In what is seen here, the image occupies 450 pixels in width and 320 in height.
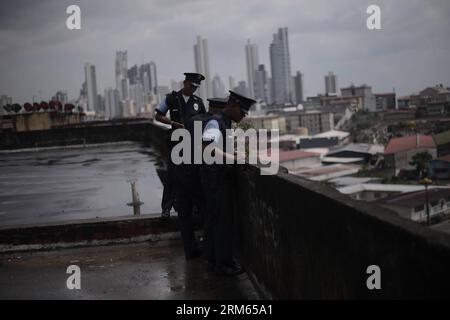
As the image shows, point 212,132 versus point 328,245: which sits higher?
point 212,132

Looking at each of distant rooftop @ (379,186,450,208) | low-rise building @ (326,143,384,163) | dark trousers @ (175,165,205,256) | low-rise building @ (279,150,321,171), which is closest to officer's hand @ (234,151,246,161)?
dark trousers @ (175,165,205,256)

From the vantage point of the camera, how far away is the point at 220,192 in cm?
442

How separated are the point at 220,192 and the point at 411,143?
205 feet

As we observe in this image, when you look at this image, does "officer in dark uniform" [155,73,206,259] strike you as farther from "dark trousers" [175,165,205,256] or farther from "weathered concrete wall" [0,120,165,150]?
"weathered concrete wall" [0,120,165,150]

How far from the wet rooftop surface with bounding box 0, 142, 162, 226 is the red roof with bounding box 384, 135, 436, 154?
→ 41892 mm

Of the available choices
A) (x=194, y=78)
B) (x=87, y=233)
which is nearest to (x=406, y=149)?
(x=87, y=233)

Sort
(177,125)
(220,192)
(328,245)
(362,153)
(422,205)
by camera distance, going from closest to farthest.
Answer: (328,245) → (220,192) → (177,125) → (422,205) → (362,153)

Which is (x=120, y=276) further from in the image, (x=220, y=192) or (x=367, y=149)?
(x=367, y=149)

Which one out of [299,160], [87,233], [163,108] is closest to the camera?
[163,108]

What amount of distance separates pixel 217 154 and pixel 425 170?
6620 cm

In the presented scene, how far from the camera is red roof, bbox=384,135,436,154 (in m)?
56.8

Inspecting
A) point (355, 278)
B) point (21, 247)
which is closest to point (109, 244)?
point (21, 247)

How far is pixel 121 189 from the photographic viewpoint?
905 centimetres

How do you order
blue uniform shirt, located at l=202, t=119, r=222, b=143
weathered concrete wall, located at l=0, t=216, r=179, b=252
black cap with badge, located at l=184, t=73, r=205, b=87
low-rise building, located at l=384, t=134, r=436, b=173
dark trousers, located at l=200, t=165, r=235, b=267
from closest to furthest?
blue uniform shirt, located at l=202, t=119, r=222, b=143
dark trousers, located at l=200, t=165, r=235, b=267
black cap with badge, located at l=184, t=73, r=205, b=87
weathered concrete wall, located at l=0, t=216, r=179, b=252
low-rise building, located at l=384, t=134, r=436, b=173
